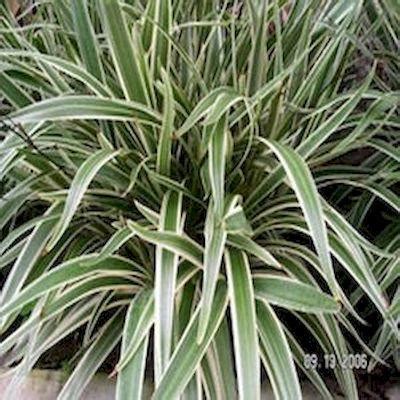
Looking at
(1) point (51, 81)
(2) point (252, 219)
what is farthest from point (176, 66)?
(2) point (252, 219)

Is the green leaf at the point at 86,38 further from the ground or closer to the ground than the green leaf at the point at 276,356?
further from the ground

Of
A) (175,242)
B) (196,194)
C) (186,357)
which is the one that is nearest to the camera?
(186,357)

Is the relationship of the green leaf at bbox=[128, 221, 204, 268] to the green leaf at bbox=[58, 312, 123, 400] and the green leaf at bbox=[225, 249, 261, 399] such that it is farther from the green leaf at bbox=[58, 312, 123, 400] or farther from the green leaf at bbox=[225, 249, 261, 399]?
the green leaf at bbox=[58, 312, 123, 400]

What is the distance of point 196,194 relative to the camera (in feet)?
4.83

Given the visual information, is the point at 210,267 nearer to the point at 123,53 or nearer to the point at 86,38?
the point at 123,53

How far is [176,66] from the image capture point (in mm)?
1618

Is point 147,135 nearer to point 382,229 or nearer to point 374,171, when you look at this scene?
point 374,171

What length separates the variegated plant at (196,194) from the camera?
1253 mm

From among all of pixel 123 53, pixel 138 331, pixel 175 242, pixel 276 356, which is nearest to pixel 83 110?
pixel 123 53

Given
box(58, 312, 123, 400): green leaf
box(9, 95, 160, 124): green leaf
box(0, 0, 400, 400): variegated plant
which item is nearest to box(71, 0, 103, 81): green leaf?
box(0, 0, 400, 400): variegated plant

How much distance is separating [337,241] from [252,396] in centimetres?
32

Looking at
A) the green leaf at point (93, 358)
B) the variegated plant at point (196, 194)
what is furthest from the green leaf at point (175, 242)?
the green leaf at point (93, 358)

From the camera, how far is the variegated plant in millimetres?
1253

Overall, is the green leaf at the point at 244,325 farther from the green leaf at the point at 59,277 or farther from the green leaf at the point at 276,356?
the green leaf at the point at 59,277
